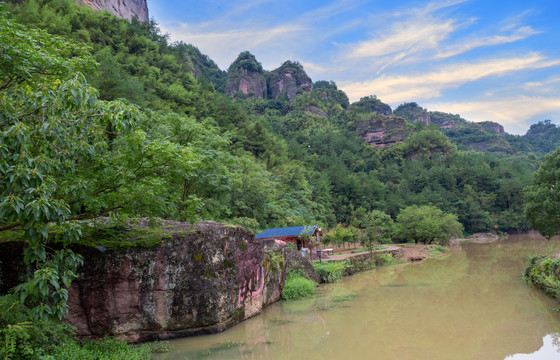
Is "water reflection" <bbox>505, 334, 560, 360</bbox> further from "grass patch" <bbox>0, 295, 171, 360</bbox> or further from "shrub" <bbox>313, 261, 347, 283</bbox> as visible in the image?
"shrub" <bbox>313, 261, 347, 283</bbox>

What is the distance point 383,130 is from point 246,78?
4545cm

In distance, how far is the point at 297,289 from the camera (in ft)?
42.1

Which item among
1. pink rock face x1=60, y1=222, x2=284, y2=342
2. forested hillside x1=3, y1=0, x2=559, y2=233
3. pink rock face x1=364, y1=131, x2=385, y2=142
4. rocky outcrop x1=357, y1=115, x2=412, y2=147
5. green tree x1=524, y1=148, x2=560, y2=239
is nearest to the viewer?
pink rock face x1=60, y1=222, x2=284, y2=342

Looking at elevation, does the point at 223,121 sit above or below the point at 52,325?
above

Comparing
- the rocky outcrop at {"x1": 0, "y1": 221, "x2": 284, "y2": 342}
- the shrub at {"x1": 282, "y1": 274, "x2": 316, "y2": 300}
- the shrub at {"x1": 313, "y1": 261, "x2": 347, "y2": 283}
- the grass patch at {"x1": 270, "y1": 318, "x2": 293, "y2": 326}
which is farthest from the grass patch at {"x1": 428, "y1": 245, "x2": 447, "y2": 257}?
the rocky outcrop at {"x1": 0, "y1": 221, "x2": 284, "y2": 342}

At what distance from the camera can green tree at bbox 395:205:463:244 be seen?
112 feet

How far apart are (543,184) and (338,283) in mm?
13249

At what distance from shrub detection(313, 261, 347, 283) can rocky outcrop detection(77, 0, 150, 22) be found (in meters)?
45.0

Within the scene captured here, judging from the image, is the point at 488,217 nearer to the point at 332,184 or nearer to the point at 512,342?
the point at 332,184

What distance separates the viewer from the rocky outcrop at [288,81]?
345 feet

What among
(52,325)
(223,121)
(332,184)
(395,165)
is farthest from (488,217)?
(52,325)

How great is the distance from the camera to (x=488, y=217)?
49.3 metres

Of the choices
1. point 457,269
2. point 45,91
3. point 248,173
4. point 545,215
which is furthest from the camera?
point 248,173

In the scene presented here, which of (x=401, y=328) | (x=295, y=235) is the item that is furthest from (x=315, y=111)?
(x=401, y=328)
